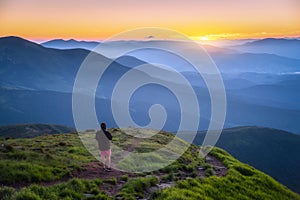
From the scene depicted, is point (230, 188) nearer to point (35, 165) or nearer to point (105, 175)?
point (105, 175)

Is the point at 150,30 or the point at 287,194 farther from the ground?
the point at 150,30

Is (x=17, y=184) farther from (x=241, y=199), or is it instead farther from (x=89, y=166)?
(x=241, y=199)

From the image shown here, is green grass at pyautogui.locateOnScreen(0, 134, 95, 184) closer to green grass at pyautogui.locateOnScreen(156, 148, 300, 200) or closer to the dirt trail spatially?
the dirt trail

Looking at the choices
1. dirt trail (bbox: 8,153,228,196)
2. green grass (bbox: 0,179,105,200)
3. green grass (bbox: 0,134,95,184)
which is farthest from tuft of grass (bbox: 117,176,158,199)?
green grass (bbox: 0,134,95,184)

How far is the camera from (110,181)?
18.5 metres

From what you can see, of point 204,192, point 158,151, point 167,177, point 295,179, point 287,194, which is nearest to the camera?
point 204,192

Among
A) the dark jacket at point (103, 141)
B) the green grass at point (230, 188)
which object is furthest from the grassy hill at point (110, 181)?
the dark jacket at point (103, 141)

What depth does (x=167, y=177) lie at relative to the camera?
20344mm

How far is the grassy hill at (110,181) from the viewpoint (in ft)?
51.0

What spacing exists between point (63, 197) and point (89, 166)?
7.72 m

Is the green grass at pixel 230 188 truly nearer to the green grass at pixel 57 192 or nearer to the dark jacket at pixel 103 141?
the green grass at pixel 57 192

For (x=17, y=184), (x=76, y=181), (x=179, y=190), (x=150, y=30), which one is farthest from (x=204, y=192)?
(x=150, y=30)

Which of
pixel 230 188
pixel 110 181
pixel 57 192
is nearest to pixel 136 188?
pixel 110 181

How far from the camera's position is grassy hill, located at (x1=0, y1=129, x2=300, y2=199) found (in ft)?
51.0
